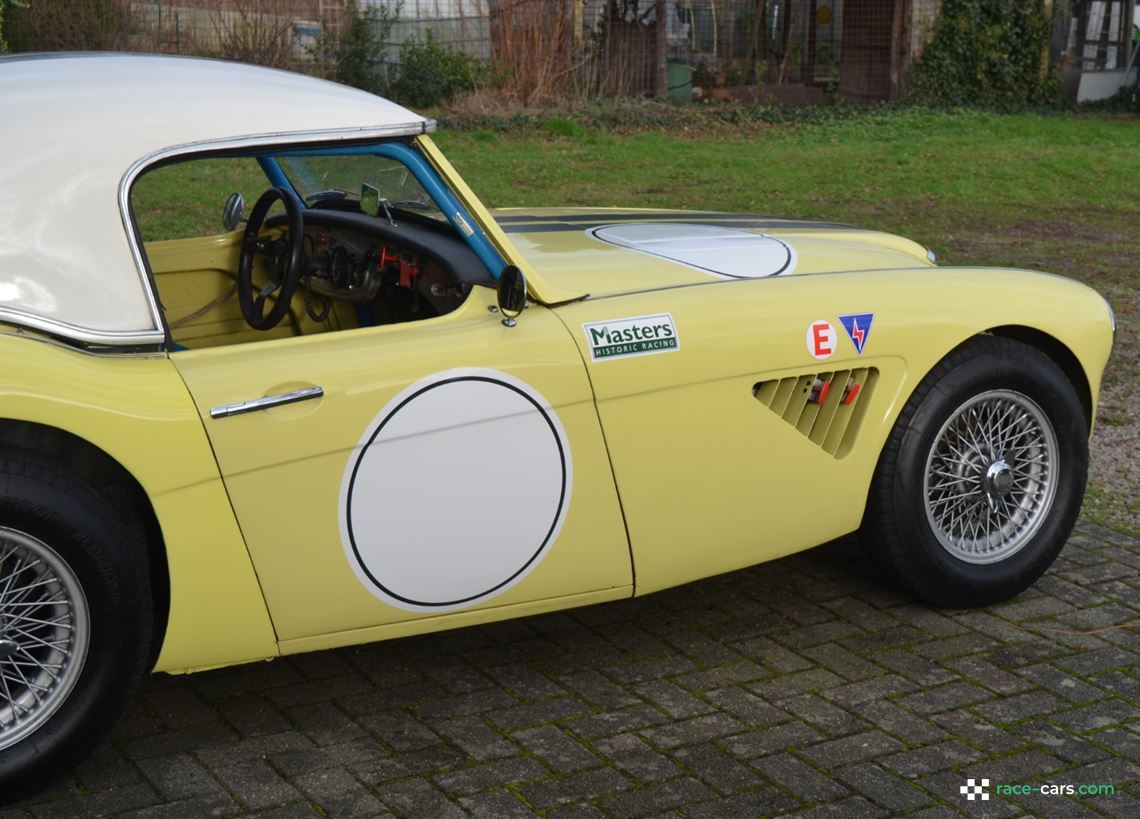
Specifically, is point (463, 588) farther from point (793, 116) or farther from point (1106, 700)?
point (793, 116)

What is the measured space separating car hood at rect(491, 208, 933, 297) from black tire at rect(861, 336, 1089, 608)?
46 centimetres

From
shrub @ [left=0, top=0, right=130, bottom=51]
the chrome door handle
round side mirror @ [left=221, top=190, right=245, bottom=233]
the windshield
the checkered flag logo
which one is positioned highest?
shrub @ [left=0, top=0, right=130, bottom=51]

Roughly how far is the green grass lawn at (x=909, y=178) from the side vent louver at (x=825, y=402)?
11.1ft

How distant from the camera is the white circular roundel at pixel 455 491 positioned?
10.9 feet

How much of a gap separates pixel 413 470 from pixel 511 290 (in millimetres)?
539

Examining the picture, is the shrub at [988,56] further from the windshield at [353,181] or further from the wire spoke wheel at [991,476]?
the windshield at [353,181]

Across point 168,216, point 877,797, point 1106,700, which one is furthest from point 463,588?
point 168,216

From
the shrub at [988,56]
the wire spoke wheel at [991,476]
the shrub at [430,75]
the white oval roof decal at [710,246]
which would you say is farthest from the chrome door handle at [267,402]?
the shrub at [988,56]

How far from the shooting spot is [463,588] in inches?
138

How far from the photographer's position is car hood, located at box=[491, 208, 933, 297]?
3.88 metres

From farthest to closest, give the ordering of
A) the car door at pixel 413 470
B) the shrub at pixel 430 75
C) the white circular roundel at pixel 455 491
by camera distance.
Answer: the shrub at pixel 430 75 < the white circular roundel at pixel 455 491 < the car door at pixel 413 470

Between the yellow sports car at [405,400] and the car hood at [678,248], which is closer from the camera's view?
the yellow sports car at [405,400]

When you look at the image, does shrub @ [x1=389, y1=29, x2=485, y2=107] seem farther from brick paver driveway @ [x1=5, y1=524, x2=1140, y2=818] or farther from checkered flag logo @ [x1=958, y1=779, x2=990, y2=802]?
checkered flag logo @ [x1=958, y1=779, x2=990, y2=802]

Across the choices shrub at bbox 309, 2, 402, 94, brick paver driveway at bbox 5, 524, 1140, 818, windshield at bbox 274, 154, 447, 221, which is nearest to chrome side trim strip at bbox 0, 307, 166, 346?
windshield at bbox 274, 154, 447, 221
